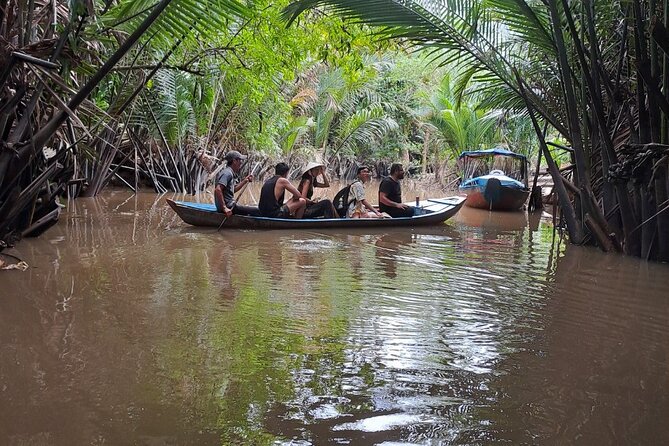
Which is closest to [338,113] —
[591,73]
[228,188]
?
[228,188]

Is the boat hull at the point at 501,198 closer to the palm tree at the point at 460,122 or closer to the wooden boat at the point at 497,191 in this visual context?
the wooden boat at the point at 497,191

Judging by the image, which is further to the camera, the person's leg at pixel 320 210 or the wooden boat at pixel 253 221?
the person's leg at pixel 320 210

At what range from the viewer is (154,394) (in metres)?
2.90

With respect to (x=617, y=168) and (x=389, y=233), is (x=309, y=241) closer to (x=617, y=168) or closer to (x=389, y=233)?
(x=389, y=233)

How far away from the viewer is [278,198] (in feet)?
31.4

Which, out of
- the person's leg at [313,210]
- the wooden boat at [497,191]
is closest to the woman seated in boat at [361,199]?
the person's leg at [313,210]

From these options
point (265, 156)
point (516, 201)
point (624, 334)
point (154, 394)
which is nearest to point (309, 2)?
point (624, 334)

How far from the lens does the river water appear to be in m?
2.68

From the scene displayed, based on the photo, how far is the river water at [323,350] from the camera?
2.68m

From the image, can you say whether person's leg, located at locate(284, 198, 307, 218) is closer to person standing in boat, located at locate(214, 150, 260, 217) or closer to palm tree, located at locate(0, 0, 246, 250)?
person standing in boat, located at locate(214, 150, 260, 217)

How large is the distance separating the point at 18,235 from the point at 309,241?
3.44m

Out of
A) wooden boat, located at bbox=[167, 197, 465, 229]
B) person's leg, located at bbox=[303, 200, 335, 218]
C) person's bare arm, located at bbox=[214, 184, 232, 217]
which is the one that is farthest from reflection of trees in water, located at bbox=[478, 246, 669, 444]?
person's bare arm, located at bbox=[214, 184, 232, 217]

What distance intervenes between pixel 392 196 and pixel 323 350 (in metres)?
7.39

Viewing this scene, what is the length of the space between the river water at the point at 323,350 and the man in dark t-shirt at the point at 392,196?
3.69 m
